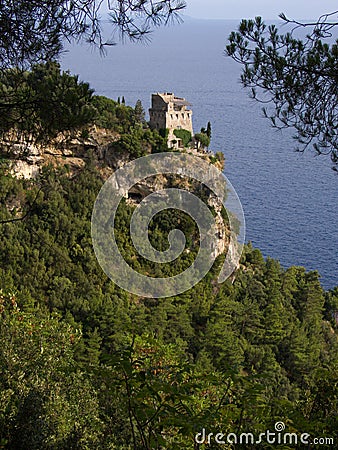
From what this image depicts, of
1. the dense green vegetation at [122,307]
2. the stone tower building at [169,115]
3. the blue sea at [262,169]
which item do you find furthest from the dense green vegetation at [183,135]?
the dense green vegetation at [122,307]

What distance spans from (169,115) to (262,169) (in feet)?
65.2

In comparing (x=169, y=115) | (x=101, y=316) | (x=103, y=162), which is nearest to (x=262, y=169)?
(x=169, y=115)

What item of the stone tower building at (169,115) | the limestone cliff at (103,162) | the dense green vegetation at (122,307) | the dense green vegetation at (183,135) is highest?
the stone tower building at (169,115)

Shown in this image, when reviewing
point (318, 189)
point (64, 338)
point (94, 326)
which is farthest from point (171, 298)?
point (318, 189)

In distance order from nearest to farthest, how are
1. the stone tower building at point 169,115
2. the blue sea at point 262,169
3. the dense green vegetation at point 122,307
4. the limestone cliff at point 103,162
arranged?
the dense green vegetation at point 122,307 → the limestone cliff at point 103,162 → the stone tower building at point 169,115 → the blue sea at point 262,169

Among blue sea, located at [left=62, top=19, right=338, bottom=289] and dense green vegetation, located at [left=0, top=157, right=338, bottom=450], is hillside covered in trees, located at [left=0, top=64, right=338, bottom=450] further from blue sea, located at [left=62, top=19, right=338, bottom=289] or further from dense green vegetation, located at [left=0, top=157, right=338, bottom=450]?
blue sea, located at [left=62, top=19, right=338, bottom=289]

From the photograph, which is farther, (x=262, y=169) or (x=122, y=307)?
(x=262, y=169)

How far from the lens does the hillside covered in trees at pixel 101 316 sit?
211 inches

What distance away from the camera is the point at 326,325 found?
69.5 feet

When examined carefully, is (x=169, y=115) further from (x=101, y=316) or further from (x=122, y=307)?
(x=101, y=316)

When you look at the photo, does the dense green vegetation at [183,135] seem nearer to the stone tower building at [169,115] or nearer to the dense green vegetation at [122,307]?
the stone tower building at [169,115]

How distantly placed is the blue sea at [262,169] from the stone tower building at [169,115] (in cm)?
227

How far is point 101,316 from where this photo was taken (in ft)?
46.4

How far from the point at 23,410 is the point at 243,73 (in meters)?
3.25
